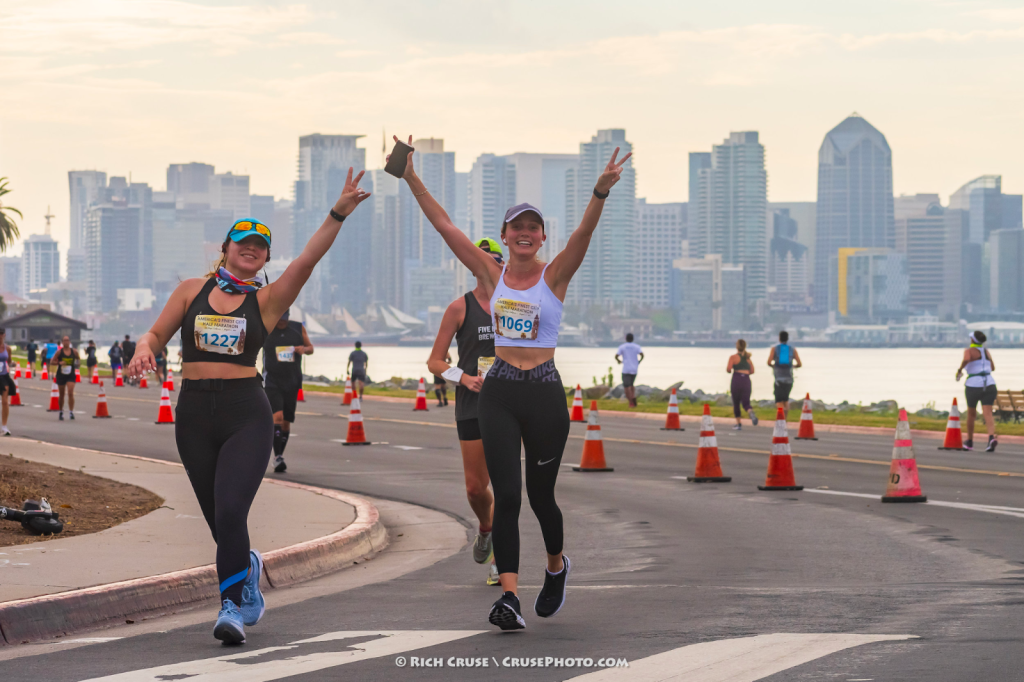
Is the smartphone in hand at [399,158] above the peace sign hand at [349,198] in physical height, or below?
above

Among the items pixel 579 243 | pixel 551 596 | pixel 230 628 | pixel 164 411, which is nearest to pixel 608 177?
pixel 579 243

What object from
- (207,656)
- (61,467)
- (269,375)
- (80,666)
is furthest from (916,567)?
(61,467)

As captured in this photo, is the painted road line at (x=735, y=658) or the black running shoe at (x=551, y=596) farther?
the black running shoe at (x=551, y=596)

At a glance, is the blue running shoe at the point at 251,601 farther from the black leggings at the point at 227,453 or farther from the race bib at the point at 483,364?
the race bib at the point at 483,364

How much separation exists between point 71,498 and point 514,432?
621 centimetres

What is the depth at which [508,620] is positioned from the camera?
651cm

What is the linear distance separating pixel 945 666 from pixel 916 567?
333cm

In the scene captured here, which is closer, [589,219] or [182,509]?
[589,219]

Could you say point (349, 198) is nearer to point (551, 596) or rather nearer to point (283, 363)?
point (551, 596)

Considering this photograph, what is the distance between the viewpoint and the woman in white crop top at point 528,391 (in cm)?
680

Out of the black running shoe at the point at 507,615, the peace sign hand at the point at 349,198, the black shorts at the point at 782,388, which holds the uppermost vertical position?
the peace sign hand at the point at 349,198

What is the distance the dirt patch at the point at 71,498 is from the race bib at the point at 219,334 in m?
3.38

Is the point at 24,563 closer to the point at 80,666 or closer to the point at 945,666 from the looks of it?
the point at 80,666

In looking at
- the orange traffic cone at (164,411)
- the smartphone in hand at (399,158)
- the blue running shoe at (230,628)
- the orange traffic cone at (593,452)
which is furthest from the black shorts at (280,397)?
the orange traffic cone at (164,411)
